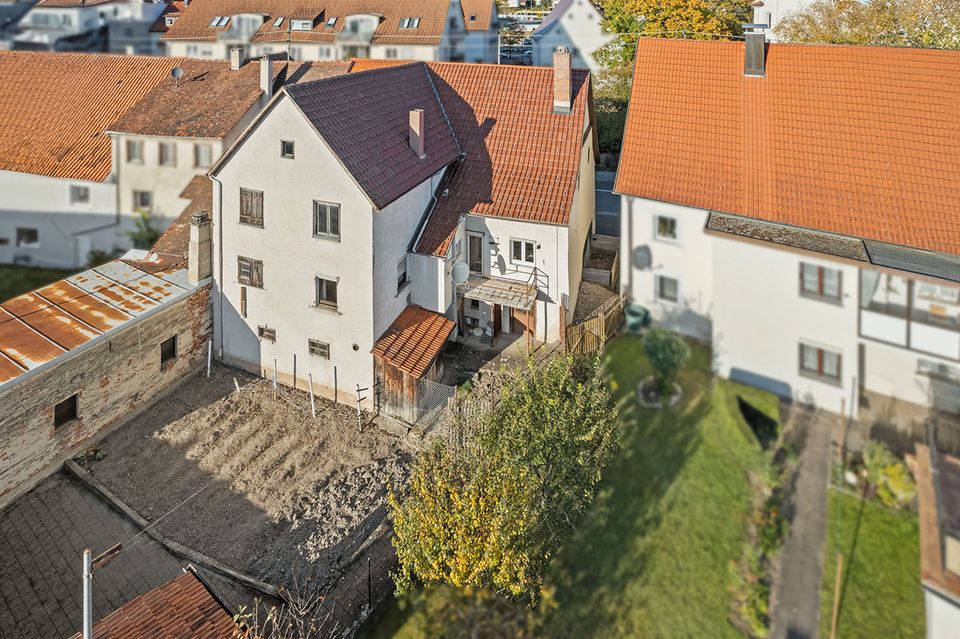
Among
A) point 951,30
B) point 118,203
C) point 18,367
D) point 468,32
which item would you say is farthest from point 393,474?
point 468,32

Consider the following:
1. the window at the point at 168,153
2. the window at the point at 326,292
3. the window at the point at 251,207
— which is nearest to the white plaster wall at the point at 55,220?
the window at the point at 168,153

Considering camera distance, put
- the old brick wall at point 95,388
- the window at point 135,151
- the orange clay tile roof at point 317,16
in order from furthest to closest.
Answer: the orange clay tile roof at point 317,16 < the window at point 135,151 < the old brick wall at point 95,388

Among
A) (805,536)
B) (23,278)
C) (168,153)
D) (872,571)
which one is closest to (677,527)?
(805,536)

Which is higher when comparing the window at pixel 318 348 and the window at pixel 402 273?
the window at pixel 402 273

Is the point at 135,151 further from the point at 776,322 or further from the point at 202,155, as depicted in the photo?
the point at 776,322

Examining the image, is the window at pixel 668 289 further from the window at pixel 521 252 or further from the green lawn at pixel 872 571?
the window at pixel 521 252

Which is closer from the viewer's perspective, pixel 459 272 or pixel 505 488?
pixel 505 488
